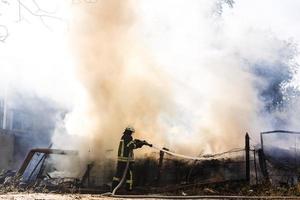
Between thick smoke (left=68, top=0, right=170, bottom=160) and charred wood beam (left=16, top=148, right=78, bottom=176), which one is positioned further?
thick smoke (left=68, top=0, right=170, bottom=160)

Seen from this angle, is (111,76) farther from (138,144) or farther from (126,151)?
(126,151)

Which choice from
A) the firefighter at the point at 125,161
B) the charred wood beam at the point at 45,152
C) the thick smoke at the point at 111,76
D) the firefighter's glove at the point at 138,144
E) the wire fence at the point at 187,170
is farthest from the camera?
the thick smoke at the point at 111,76

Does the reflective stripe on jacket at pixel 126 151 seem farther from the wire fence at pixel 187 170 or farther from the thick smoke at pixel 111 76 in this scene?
the thick smoke at pixel 111 76

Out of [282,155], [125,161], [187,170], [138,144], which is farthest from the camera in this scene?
[282,155]

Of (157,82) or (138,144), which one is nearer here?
(138,144)

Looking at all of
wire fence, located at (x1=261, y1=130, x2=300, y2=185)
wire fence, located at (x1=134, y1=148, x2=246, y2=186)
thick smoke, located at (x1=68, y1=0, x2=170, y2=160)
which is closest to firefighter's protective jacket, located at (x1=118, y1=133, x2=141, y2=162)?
wire fence, located at (x1=134, y1=148, x2=246, y2=186)

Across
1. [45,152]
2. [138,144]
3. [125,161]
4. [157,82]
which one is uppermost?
[157,82]

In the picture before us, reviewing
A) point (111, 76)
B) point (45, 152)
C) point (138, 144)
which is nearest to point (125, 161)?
point (138, 144)

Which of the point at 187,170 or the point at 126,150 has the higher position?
the point at 126,150

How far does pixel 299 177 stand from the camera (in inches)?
464

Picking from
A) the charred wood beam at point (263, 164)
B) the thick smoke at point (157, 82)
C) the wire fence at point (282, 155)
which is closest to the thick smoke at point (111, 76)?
the thick smoke at point (157, 82)

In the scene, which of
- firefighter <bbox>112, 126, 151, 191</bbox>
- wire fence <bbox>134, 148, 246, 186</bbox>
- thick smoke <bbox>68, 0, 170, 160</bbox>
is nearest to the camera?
firefighter <bbox>112, 126, 151, 191</bbox>

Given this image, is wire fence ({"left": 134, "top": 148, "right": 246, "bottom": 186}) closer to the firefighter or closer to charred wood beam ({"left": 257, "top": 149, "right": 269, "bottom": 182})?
charred wood beam ({"left": 257, "top": 149, "right": 269, "bottom": 182})

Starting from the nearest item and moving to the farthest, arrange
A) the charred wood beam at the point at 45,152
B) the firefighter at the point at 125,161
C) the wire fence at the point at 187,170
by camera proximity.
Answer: the firefighter at the point at 125,161 < the wire fence at the point at 187,170 < the charred wood beam at the point at 45,152
